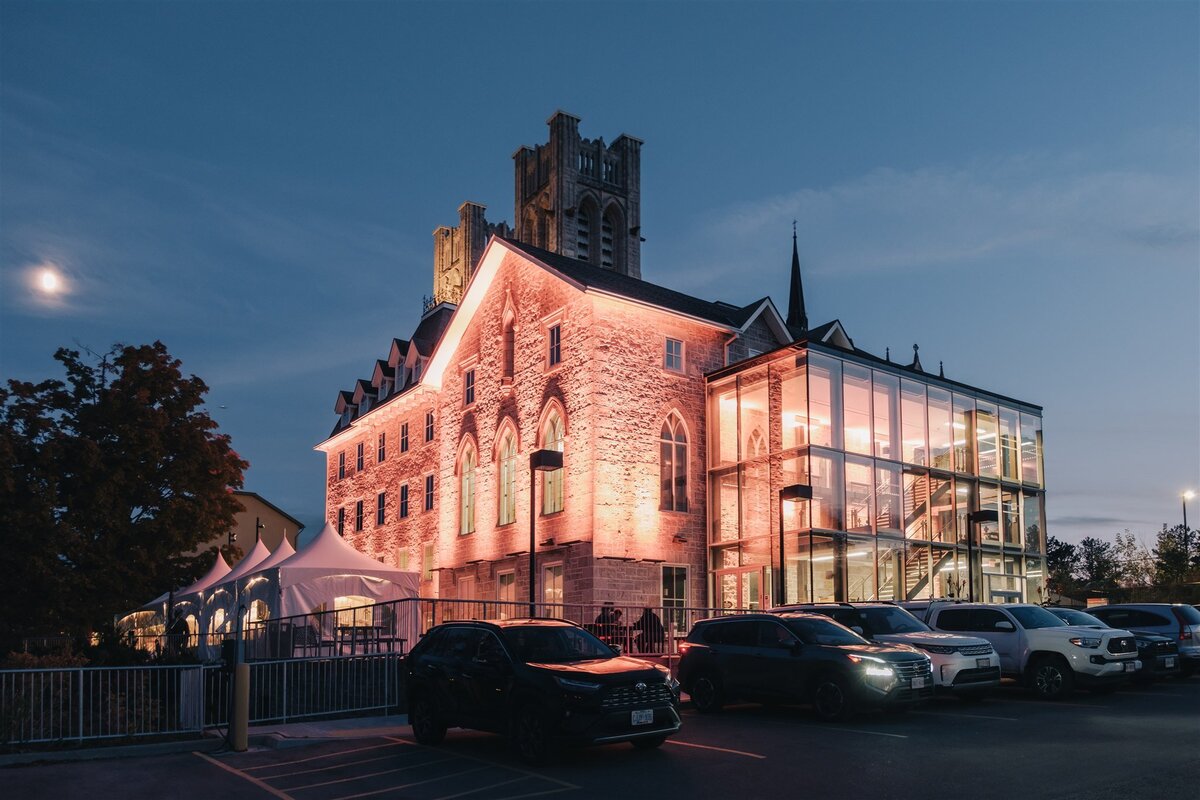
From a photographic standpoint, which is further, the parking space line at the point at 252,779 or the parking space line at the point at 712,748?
the parking space line at the point at 712,748

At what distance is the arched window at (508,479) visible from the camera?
35.1 m

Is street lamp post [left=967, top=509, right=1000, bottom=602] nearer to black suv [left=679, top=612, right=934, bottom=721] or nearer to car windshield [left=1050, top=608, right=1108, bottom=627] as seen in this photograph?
car windshield [left=1050, top=608, right=1108, bottom=627]

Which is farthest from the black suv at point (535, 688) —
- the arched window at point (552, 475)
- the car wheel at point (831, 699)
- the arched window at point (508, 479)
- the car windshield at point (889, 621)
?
the arched window at point (508, 479)

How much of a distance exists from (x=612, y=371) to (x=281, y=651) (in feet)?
38.3

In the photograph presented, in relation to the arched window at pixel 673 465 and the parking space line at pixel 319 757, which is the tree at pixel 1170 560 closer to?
the arched window at pixel 673 465

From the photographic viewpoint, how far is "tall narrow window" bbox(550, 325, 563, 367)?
33.3 m

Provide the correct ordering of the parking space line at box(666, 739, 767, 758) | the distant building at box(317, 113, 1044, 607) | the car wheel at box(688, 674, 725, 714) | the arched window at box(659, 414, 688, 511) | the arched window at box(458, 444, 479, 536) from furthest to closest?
the arched window at box(458, 444, 479, 536) → the arched window at box(659, 414, 688, 511) → the distant building at box(317, 113, 1044, 607) → the car wheel at box(688, 674, 725, 714) → the parking space line at box(666, 739, 767, 758)

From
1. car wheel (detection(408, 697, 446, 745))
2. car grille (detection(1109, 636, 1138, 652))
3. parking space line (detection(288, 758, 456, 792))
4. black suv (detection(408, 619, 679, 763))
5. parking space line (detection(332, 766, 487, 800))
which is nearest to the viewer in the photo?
parking space line (detection(332, 766, 487, 800))

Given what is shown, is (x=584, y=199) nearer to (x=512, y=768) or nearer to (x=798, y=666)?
(x=798, y=666)

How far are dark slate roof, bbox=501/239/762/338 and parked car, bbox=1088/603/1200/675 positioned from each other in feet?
47.5

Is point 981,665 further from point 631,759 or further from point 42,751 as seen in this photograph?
point 42,751

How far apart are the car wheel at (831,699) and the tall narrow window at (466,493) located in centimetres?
2253

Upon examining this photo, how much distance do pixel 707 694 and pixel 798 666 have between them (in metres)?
1.96

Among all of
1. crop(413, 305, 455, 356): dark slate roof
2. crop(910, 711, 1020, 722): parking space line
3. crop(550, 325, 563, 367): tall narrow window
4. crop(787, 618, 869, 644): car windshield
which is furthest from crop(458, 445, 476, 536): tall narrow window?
crop(910, 711, 1020, 722): parking space line
